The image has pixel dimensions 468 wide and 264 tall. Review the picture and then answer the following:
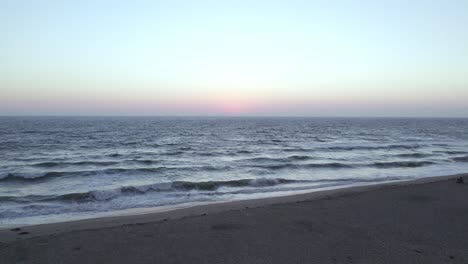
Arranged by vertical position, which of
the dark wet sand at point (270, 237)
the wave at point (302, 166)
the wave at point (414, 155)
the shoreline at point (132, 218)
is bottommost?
the wave at point (302, 166)

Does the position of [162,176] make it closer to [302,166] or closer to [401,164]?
[302,166]

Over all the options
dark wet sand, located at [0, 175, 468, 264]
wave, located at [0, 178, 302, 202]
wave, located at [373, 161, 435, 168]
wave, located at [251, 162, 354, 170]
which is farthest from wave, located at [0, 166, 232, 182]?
wave, located at [373, 161, 435, 168]

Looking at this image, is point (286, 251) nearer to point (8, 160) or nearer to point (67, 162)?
point (67, 162)

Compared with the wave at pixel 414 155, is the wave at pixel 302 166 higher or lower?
lower

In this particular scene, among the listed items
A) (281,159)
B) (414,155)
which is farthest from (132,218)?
(414,155)

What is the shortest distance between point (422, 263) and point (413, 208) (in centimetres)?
464

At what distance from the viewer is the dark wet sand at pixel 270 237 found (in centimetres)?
629

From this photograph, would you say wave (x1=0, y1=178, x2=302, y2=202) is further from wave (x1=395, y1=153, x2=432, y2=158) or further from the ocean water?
wave (x1=395, y1=153, x2=432, y2=158)

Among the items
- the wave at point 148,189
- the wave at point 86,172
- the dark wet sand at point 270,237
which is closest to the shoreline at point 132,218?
the dark wet sand at point 270,237

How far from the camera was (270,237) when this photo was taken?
7.39 meters

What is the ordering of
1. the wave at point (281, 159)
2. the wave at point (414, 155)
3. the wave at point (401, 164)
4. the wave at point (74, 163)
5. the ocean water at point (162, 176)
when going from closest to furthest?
the ocean water at point (162, 176), the wave at point (74, 163), the wave at point (401, 164), the wave at point (281, 159), the wave at point (414, 155)

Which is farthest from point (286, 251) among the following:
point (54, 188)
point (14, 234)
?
point (54, 188)

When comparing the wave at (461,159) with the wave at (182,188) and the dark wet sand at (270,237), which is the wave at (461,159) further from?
the dark wet sand at (270,237)

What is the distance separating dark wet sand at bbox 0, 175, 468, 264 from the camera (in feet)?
20.6
